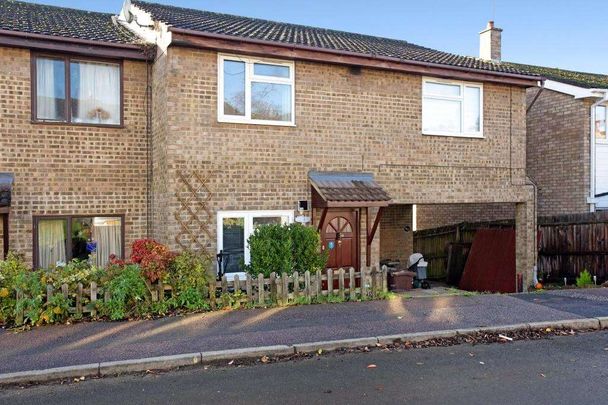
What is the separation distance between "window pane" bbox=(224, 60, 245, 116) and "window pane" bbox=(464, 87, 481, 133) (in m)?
5.58

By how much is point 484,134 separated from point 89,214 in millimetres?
9206

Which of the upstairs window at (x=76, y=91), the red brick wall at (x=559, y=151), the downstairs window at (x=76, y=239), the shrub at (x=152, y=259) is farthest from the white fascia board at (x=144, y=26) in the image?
the red brick wall at (x=559, y=151)

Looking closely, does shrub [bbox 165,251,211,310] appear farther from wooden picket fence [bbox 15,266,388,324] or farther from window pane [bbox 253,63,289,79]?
window pane [bbox 253,63,289,79]

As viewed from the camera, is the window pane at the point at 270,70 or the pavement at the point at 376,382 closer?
the pavement at the point at 376,382

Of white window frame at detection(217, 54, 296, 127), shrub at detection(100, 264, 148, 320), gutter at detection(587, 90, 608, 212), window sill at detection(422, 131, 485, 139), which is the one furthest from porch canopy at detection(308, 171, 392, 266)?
gutter at detection(587, 90, 608, 212)

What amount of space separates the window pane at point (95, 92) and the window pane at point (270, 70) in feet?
9.39

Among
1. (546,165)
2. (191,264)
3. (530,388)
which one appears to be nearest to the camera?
(530,388)

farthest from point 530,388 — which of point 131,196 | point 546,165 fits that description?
point 546,165

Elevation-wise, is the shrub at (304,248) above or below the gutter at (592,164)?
below

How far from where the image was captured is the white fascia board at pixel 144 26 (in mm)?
10445

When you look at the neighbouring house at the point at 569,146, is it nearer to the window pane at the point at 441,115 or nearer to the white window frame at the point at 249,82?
the window pane at the point at 441,115

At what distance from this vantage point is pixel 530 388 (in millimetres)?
5598

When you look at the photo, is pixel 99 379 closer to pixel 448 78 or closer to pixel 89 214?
pixel 89 214

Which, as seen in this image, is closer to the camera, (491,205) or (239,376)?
(239,376)
